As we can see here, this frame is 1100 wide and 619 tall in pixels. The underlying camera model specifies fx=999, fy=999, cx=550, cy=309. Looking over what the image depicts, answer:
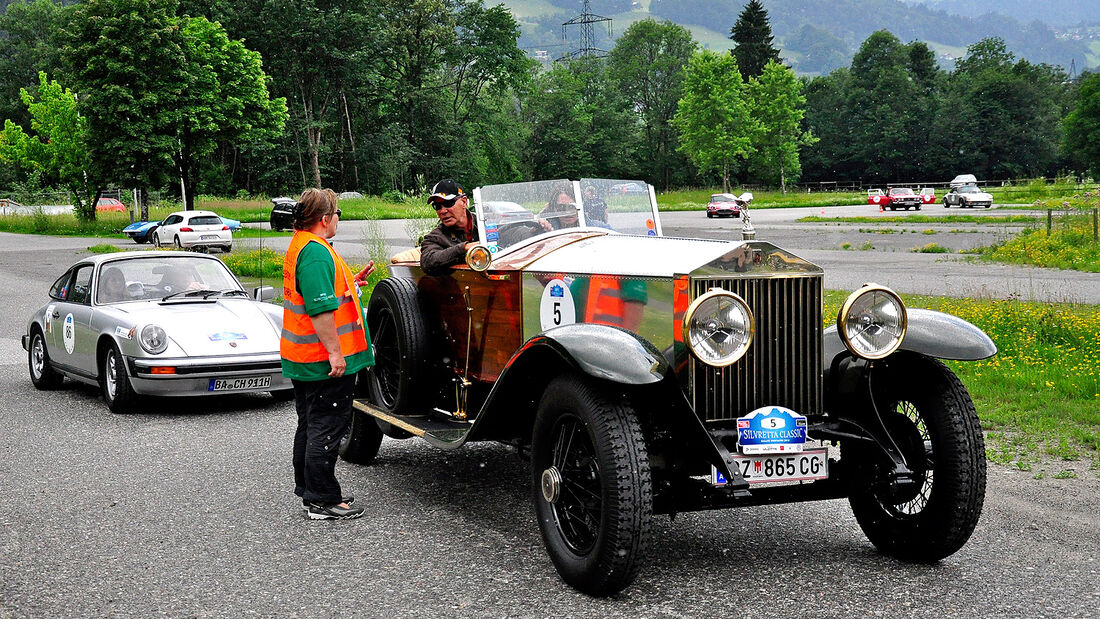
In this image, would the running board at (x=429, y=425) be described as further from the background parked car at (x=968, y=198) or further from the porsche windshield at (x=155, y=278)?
the background parked car at (x=968, y=198)

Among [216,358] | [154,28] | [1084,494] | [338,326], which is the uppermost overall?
[154,28]

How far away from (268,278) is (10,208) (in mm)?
61937

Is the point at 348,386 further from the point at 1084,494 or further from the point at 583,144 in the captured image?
the point at 583,144

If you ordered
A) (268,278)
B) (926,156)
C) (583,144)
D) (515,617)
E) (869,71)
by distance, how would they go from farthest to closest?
(869,71)
(926,156)
(583,144)
(268,278)
(515,617)

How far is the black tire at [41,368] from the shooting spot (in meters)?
10.1

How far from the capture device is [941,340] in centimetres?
471

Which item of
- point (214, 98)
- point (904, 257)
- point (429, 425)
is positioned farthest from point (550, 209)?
point (214, 98)

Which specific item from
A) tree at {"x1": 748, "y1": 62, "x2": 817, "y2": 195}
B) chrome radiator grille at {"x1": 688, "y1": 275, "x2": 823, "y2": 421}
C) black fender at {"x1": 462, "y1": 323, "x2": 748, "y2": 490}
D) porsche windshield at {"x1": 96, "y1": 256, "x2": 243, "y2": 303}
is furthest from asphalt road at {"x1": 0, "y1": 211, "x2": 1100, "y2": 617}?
tree at {"x1": 748, "y1": 62, "x2": 817, "y2": 195}

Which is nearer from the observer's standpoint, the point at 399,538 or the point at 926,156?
the point at 399,538

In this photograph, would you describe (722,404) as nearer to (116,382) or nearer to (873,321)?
(873,321)

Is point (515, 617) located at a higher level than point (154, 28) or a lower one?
lower

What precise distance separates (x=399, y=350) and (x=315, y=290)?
0.94 m

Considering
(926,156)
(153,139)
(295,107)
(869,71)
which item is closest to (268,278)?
(153,139)

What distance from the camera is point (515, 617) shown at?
402 cm
